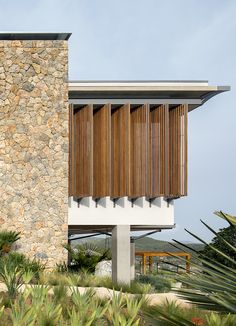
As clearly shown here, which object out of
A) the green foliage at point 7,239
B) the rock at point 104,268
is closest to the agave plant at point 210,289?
the green foliage at point 7,239

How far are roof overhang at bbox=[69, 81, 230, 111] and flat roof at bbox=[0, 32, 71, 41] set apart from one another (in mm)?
1477

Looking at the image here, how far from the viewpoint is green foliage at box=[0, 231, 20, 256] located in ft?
67.6

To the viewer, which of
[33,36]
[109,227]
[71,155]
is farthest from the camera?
[109,227]

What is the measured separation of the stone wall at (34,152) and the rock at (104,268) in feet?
4.08

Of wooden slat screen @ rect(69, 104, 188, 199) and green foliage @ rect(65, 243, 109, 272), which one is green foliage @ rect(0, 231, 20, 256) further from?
→ wooden slat screen @ rect(69, 104, 188, 199)

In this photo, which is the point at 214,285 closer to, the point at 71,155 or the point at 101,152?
the point at 101,152

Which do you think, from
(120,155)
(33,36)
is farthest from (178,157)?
(33,36)

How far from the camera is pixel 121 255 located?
845 inches

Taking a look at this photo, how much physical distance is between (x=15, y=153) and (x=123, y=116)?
131 inches

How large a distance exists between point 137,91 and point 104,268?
544 centimetres

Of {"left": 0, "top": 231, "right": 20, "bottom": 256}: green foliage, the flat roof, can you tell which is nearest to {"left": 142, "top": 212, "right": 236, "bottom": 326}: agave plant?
{"left": 0, "top": 231, "right": 20, "bottom": 256}: green foliage

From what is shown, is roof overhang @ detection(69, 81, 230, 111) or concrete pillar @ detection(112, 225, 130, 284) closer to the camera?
concrete pillar @ detection(112, 225, 130, 284)

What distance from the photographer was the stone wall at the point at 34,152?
21656 millimetres

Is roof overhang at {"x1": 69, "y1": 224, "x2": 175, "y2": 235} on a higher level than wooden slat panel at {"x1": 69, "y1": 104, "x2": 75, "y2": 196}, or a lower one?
lower
